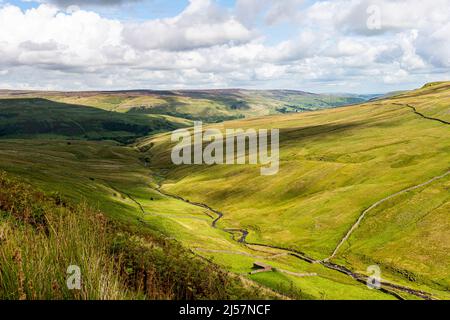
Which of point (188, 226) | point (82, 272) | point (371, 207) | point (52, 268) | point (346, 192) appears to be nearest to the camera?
point (52, 268)

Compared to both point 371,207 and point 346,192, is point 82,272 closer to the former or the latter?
point 371,207

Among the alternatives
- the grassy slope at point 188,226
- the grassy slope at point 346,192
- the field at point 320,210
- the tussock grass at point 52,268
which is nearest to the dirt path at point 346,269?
the field at point 320,210

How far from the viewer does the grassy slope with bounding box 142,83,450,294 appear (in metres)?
83.1

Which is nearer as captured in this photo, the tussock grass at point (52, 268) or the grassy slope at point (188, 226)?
the tussock grass at point (52, 268)

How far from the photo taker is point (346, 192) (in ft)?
391

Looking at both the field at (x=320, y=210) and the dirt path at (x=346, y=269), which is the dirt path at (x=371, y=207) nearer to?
the dirt path at (x=346, y=269)

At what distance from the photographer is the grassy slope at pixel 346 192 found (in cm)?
8306

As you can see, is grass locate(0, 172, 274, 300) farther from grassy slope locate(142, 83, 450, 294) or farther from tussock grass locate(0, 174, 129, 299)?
grassy slope locate(142, 83, 450, 294)

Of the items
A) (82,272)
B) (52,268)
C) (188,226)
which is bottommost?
(188,226)

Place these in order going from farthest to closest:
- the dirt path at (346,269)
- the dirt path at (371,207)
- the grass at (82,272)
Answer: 1. the dirt path at (371,207)
2. the dirt path at (346,269)
3. the grass at (82,272)

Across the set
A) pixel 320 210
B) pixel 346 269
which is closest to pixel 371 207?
pixel 320 210

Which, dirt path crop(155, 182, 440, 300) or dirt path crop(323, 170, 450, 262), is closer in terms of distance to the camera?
dirt path crop(155, 182, 440, 300)

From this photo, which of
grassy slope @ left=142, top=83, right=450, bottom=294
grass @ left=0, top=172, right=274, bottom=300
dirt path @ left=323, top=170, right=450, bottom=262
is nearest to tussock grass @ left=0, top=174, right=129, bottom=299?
grass @ left=0, top=172, right=274, bottom=300
